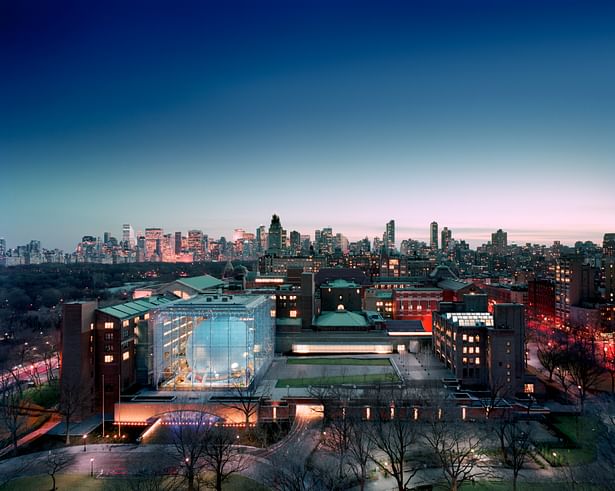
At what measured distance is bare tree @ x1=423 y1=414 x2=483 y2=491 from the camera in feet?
96.4

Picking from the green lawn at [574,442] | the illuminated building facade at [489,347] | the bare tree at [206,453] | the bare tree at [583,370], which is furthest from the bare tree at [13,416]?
the bare tree at [583,370]

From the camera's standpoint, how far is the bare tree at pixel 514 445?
30.0 m

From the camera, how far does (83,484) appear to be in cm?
3117

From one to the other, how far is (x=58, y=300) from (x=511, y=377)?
114166mm

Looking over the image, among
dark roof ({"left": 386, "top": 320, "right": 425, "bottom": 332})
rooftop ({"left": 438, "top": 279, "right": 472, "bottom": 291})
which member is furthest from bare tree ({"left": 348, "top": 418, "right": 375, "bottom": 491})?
rooftop ({"left": 438, "top": 279, "right": 472, "bottom": 291})

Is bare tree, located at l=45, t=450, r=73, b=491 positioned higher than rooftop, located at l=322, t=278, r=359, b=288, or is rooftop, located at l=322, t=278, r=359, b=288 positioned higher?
rooftop, located at l=322, t=278, r=359, b=288

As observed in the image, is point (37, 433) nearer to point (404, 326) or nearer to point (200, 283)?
point (200, 283)

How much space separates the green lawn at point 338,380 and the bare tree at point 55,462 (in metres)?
20.5

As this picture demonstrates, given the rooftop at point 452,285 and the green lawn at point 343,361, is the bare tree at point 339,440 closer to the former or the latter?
the green lawn at point 343,361

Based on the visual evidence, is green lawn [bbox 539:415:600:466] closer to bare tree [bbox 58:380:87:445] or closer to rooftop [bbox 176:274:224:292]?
bare tree [bbox 58:380:87:445]

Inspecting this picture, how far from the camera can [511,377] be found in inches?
1875

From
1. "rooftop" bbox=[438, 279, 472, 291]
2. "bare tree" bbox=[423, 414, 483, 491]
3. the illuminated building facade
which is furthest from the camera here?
"rooftop" bbox=[438, 279, 472, 291]

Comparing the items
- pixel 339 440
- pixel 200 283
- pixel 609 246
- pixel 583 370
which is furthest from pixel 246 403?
pixel 609 246

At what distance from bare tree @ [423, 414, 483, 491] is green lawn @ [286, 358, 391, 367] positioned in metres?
15.5
